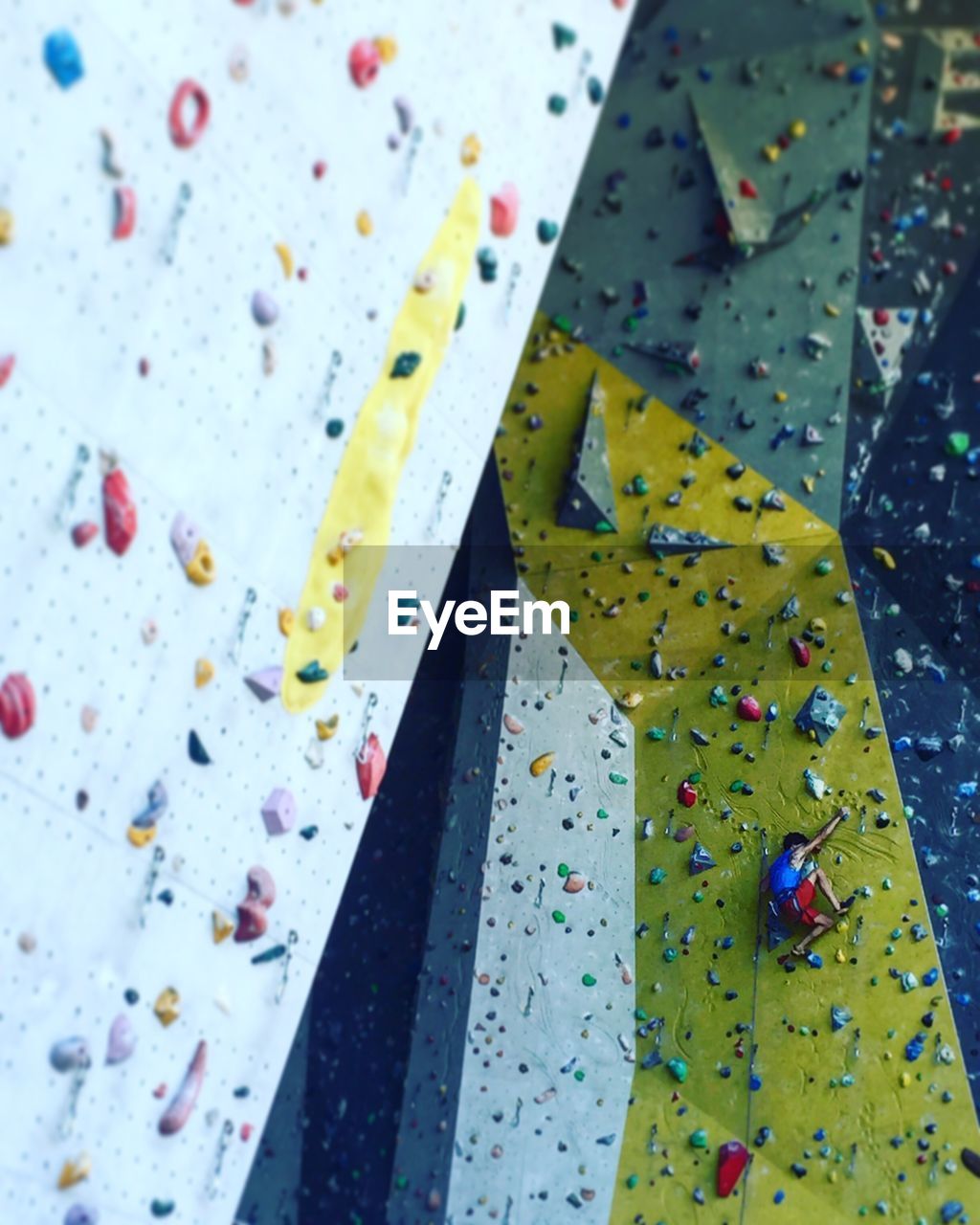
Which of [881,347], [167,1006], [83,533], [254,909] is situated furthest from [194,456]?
[881,347]

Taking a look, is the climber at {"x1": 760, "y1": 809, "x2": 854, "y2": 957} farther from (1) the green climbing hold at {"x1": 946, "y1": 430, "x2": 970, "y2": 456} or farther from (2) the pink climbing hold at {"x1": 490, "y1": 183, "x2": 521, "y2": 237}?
(2) the pink climbing hold at {"x1": 490, "y1": 183, "x2": 521, "y2": 237}

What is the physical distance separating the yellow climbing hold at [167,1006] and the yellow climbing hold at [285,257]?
189cm

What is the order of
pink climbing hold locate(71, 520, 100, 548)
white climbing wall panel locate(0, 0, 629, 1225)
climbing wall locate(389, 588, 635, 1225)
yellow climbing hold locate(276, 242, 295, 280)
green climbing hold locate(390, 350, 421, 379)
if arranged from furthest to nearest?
climbing wall locate(389, 588, 635, 1225) < green climbing hold locate(390, 350, 421, 379) < yellow climbing hold locate(276, 242, 295, 280) < pink climbing hold locate(71, 520, 100, 548) < white climbing wall panel locate(0, 0, 629, 1225)

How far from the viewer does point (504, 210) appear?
4.36 m

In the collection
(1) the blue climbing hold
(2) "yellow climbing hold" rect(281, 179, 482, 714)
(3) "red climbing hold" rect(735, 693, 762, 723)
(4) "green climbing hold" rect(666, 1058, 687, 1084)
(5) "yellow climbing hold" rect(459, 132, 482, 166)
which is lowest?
(4) "green climbing hold" rect(666, 1058, 687, 1084)

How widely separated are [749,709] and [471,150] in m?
2.42

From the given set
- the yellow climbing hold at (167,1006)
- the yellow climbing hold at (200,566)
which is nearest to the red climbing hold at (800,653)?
the yellow climbing hold at (200,566)

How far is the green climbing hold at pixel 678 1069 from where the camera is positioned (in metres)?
5.33

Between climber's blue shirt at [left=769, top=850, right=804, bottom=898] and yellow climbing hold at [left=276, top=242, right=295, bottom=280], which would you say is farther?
climber's blue shirt at [left=769, top=850, right=804, bottom=898]

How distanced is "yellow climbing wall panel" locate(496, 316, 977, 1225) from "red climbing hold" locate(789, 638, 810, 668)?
0.03 meters

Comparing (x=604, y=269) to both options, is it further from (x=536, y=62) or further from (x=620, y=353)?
(x=536, y=62)

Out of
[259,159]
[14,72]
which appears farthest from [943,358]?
[14,72]

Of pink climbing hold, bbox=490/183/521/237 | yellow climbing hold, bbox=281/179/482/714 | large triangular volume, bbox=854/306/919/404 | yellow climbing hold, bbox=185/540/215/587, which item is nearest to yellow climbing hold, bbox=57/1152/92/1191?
yellow climbing hold, bbox=281/179/482/714

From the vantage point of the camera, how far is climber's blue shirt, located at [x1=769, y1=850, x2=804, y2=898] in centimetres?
530
